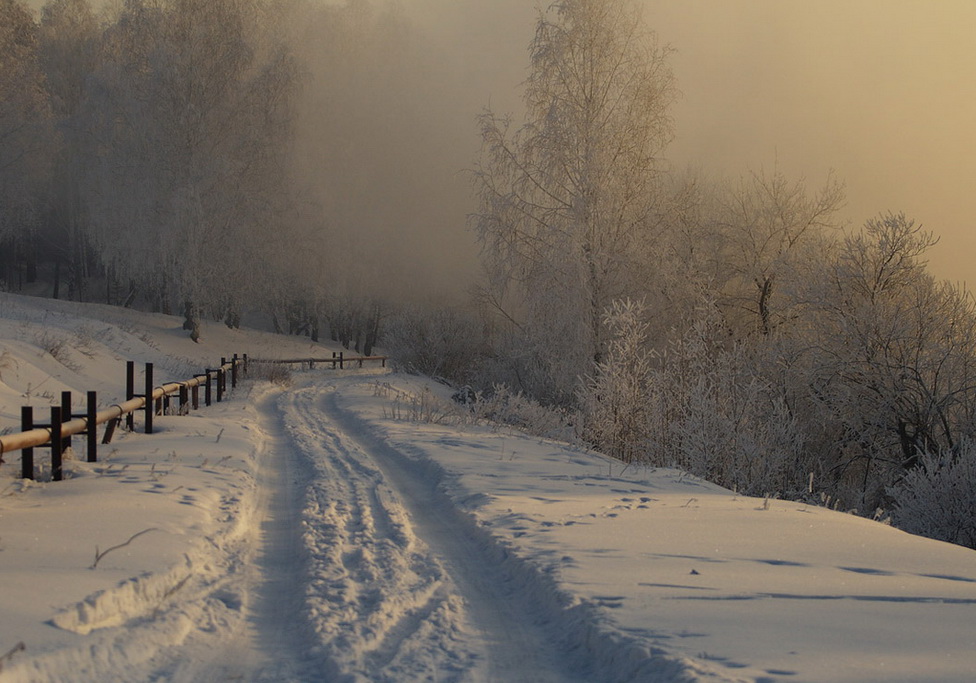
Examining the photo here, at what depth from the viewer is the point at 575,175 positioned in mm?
18172

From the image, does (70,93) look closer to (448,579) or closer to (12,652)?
(448,579)

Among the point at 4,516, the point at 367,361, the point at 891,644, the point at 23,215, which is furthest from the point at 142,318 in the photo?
the point at 891,644

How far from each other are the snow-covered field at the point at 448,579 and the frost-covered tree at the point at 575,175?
8658 millimetres

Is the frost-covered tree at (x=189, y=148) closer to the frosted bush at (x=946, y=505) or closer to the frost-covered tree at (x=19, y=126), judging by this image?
the frost-covered tree at (x=19, y=126)

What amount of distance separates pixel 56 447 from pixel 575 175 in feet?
44.2

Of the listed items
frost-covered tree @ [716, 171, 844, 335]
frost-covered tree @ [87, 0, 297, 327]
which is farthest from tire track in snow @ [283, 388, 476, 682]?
frost-covered tree @ [87, 0, 297, 327]

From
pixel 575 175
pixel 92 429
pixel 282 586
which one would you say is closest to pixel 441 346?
pixel 575 175

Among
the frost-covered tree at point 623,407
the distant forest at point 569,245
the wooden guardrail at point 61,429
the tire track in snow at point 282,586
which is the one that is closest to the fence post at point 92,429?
the wooden guardrail at point 61,429

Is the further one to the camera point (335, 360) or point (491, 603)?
point (335, 360)

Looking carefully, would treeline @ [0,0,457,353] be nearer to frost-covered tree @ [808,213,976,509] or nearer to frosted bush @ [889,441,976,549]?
frost-covered tree @ [808,213,976,509]

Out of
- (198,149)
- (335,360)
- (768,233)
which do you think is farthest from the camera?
(335,360)

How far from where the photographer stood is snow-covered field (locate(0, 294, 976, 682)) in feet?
11.0

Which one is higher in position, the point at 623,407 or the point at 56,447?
the point at 623,407

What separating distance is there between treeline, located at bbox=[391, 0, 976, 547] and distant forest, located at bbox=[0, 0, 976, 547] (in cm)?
6
